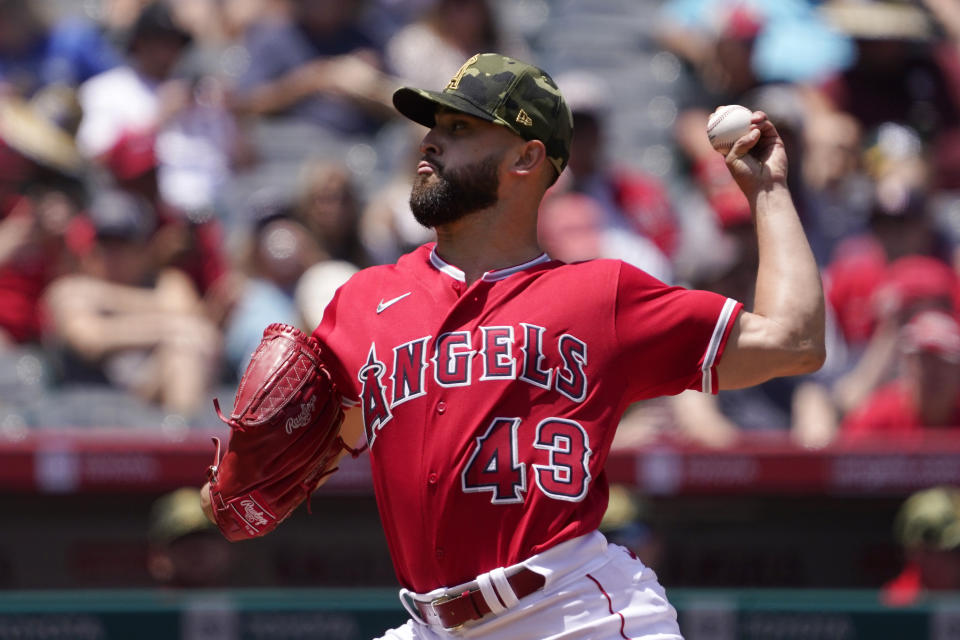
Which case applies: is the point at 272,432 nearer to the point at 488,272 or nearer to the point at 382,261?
the point at 488,272

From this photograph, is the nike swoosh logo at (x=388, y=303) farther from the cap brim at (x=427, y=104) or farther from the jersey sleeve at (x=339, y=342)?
the cap brim at (x=427, y=104)

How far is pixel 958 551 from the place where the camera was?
16.3 ft

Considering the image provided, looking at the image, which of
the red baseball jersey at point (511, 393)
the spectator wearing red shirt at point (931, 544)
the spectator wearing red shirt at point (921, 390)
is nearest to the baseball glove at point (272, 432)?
the red baseball jersey at point (511, 393)

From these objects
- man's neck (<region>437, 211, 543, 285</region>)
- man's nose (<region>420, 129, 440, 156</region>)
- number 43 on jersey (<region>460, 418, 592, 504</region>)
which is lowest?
number 43 on jersey (<region>460, 418, 592, 504</region>)

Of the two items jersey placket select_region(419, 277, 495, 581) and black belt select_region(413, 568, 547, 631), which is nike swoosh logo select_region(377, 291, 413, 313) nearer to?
jersey placket select_region(419, 277, 495, 581)

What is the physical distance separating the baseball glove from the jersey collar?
0.97 ft

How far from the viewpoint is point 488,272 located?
2.75 meters

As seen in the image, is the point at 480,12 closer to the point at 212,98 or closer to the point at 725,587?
the point at 212,98

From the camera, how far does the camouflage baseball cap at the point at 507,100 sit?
2.70m

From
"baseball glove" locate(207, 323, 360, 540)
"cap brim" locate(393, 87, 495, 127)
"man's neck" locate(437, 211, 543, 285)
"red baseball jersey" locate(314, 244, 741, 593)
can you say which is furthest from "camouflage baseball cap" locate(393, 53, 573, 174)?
"baseball glove" locate(207, 323, 360, 540)

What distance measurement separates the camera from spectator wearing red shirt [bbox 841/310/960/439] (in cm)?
534

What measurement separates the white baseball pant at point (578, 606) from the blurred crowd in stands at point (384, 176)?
2.88m

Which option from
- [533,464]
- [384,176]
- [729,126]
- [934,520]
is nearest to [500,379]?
[533,464]

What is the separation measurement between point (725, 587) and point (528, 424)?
10.3 ft
